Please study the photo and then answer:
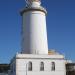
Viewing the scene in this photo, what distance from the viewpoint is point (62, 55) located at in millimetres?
35812

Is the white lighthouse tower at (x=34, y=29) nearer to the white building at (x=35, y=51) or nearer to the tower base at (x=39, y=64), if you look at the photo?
the white building at (x=35, y=51)

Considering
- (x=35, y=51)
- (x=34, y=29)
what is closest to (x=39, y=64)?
(x=35, y=51)

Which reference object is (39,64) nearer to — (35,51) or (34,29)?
(35,51)

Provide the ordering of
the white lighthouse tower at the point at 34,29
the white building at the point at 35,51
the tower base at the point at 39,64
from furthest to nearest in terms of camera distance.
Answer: the white lighthouse tower at the point at 34,29
the white building at the point at 35,51
the tower base at the point at 39,64

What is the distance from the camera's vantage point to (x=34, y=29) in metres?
37.1

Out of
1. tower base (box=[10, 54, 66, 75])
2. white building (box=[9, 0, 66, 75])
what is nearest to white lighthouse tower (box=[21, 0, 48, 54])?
white building (box=[9, 0, 66, 75])

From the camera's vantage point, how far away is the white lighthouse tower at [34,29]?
120 feet

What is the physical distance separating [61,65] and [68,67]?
4.79 ft

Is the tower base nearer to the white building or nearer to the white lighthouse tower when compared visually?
the white building

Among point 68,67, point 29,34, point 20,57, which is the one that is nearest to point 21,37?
point 29,34

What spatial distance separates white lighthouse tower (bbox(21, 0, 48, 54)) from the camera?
120 feet

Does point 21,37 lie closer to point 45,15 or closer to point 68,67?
point 45,15

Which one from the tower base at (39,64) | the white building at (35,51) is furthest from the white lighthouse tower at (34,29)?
the tower base at (39,64)

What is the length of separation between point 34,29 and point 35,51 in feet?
10.00
